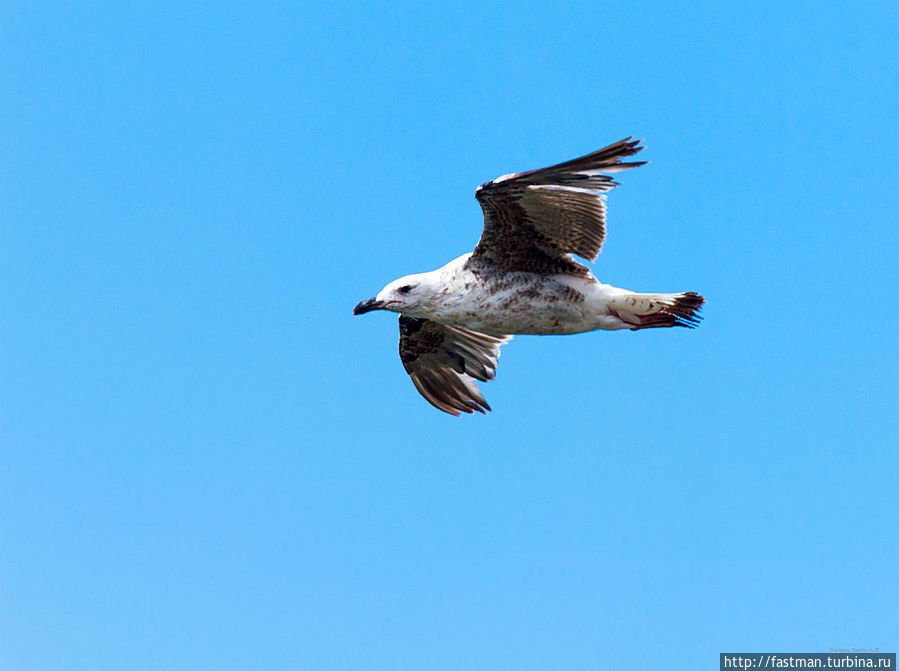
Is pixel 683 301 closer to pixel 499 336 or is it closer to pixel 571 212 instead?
pixel 571 212

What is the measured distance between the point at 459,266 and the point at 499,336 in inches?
108

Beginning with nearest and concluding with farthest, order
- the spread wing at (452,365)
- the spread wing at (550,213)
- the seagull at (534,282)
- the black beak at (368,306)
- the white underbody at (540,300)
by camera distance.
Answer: the spread wing at (550,213) → the seagull at (534,282) → the white underbody at (540,300) → the black beak at (368,306) → the spread wing at (452,365)

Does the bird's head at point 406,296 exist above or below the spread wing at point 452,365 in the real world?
below

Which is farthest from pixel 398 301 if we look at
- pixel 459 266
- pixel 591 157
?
pixel 591 157

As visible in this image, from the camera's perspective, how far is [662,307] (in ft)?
39.2

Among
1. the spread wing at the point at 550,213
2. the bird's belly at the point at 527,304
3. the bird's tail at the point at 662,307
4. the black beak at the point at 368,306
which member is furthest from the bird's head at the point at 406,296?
the bird's tail at the point at 662,307

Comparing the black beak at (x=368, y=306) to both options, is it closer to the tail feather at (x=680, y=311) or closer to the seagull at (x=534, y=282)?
the seagull at (x=534, y=282)

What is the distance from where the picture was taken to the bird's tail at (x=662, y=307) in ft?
39.2

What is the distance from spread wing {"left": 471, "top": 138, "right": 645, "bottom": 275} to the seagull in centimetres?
1

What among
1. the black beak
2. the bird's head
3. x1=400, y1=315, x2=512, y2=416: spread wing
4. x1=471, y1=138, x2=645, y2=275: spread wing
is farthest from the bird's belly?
x1=400, y1=315, x2=512, y2=416: spread wing

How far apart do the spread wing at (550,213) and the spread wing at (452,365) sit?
8.87ft

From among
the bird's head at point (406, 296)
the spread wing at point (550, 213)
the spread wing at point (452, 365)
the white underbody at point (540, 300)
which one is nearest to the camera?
the spread wing at point (550, 213)

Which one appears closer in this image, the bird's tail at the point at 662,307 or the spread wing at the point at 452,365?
the bird's tail at the point at 662,307

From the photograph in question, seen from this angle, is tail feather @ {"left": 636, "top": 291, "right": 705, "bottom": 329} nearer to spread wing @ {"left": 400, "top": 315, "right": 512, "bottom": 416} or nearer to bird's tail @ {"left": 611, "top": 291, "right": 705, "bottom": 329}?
bird's tail @ {"left": 611, "top": 291, "right": 705, "bottom": 329}
